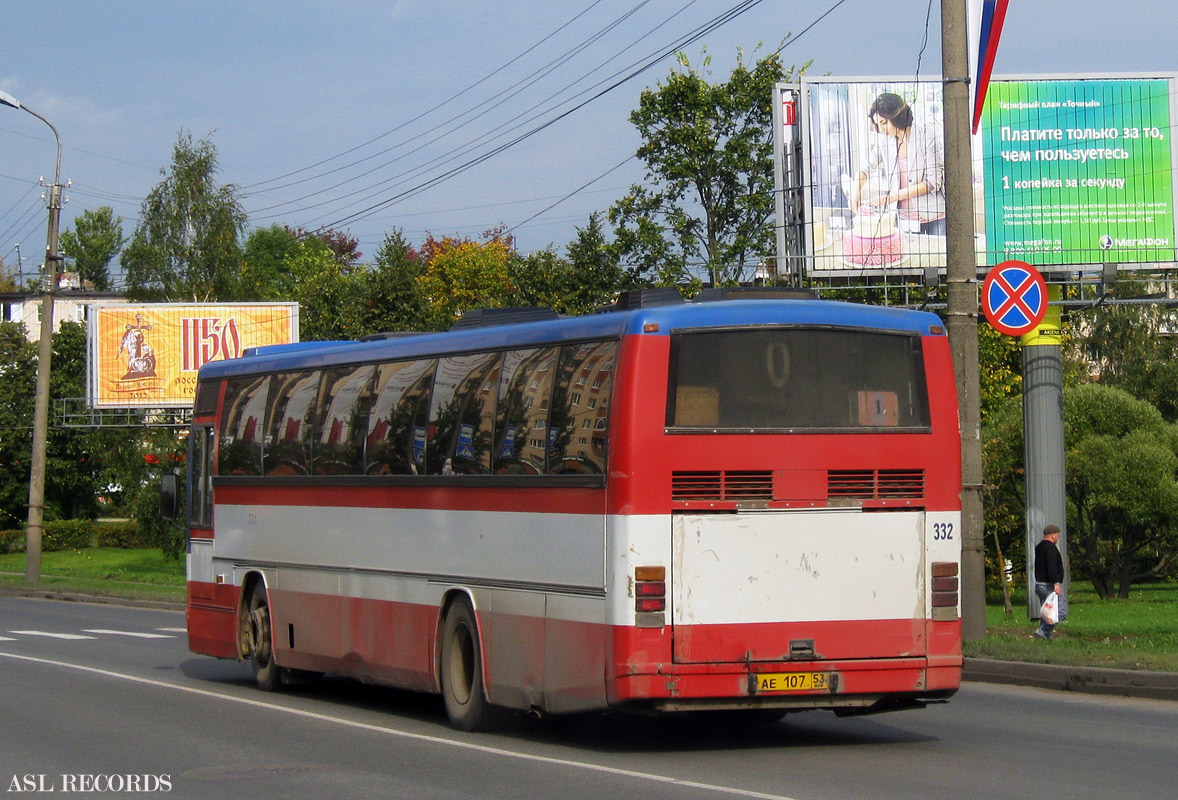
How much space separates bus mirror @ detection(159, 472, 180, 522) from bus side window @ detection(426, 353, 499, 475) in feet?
16.9

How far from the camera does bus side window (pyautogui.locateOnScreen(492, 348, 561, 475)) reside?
11.9m

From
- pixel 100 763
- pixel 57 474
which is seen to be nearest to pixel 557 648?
pixel 100 763

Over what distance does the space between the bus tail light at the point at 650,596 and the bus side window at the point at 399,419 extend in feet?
→ 10.7

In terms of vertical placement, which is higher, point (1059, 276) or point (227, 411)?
point (1059, 276)

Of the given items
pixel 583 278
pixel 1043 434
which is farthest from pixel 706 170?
pixel 1043 434

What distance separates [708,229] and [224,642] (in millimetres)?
38296

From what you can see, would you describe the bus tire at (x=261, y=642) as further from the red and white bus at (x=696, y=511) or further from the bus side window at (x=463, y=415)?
the bus side window at (x=463, y=415)

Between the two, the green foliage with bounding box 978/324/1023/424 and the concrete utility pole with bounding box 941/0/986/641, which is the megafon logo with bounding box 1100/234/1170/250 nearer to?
the green foliage with bounding box 978/324/1023/424

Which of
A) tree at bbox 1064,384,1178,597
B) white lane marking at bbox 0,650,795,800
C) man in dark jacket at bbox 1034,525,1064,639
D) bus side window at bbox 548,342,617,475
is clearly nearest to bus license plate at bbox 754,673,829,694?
white lane marking at bbox 0,650,795,800

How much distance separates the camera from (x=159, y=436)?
6253cm

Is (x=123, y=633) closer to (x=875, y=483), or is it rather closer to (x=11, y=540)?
(x=875, y=483)

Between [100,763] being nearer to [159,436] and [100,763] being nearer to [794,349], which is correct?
[794,349]

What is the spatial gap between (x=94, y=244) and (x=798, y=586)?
129m

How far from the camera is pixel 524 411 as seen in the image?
12.1 metres
